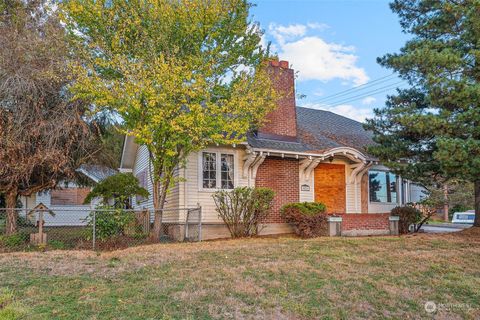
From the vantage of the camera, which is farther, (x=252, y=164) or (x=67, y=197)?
(x=67, y=197)

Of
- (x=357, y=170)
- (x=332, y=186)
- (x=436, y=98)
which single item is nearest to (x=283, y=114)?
(x=332, y=186)

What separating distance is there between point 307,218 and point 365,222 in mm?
2339

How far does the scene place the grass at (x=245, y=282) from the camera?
485cm

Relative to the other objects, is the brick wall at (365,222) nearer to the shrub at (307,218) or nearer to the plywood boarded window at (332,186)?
the shrub at (307,218)

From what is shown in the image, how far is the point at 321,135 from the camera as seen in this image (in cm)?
1498

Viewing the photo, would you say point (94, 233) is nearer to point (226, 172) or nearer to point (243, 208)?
point (243, 208)

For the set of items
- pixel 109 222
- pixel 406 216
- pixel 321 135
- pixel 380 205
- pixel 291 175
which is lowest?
pixel 406 216

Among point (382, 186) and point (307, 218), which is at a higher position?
point (382, 186)

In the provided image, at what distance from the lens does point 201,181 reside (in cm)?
1176

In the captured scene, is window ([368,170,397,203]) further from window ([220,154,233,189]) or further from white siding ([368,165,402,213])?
window ([220,154,233,189])

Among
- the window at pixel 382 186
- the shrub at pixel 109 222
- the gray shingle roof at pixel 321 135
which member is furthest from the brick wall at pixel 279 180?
the shrub at pixel 109 222

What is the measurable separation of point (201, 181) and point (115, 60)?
4355mm

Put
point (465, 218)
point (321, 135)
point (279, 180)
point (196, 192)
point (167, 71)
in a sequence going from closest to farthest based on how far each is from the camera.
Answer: point (167, 71) < point (196, 192) < point (279, 180) < point (321, 135) < point (465, 218)

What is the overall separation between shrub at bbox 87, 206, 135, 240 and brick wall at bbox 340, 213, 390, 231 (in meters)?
6.44
